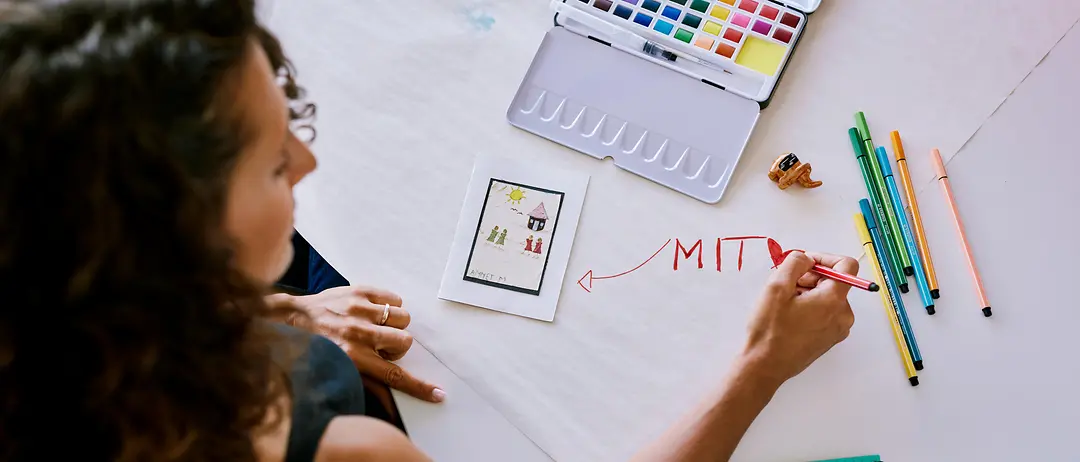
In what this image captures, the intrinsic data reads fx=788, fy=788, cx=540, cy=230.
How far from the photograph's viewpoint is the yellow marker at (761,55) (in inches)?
36.3

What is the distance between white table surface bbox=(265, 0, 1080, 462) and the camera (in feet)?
2.51

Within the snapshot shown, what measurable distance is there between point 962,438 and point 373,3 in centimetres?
84

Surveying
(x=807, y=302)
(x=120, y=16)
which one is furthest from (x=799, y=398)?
(x=120, y=16)

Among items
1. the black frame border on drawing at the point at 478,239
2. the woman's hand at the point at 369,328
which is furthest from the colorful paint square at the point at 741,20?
the woman's hand at the point at 369,328

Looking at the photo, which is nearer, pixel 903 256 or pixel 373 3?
pixel 903 256

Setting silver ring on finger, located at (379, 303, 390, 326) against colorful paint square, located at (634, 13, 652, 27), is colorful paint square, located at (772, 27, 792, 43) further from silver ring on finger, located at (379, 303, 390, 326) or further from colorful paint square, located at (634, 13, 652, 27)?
silver ring on finger, located at (379, 303, 390, 326)

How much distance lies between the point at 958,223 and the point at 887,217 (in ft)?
0.24

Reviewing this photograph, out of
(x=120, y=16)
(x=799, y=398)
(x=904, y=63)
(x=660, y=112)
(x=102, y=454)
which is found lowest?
(x=102, y=454)

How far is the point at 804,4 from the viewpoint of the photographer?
96 cm

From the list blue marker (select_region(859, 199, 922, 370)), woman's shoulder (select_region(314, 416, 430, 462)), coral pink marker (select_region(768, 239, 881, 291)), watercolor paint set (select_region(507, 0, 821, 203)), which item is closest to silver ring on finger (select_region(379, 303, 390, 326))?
woman's shoulder (select_region(314, 416, 430, 462))

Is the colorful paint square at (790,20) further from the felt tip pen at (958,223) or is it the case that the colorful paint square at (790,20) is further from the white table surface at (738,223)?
the felt tip pen at (958,223)

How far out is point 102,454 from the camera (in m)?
0.48

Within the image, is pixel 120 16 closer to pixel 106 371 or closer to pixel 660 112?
pixel 106 371

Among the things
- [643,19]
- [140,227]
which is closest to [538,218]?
[643,19]
